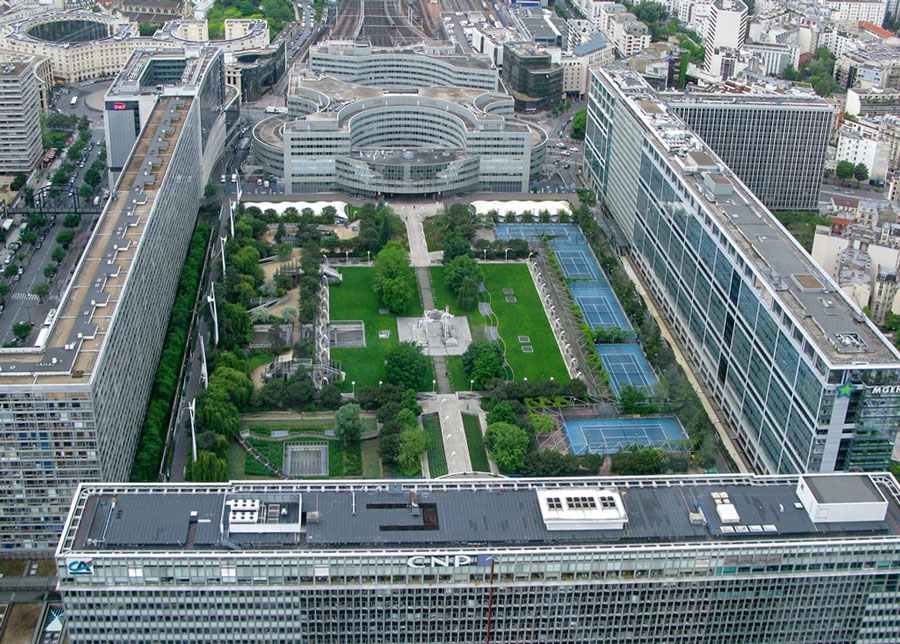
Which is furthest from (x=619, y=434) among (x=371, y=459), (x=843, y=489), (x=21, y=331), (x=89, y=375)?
(x=21, y=331)

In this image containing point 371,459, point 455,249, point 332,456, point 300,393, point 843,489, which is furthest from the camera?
point 455,249

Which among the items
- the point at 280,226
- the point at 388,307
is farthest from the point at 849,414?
the point at 280,226

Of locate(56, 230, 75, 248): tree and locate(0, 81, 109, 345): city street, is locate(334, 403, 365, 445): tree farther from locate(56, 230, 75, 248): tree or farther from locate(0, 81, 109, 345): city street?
locate(56, 230, 75, 248): tree

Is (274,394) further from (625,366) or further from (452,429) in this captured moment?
(625,366)

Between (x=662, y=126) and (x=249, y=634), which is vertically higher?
(x=662, y=126)

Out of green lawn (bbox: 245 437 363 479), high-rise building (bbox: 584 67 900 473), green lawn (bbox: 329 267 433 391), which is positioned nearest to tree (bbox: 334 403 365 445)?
green lawn (bbox: 245 437 363 479)

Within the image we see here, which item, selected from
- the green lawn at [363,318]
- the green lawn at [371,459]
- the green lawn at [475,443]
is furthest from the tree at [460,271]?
the green lawn at [371,459]

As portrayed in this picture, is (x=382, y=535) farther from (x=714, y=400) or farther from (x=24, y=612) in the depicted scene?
(x=714, y=400)
